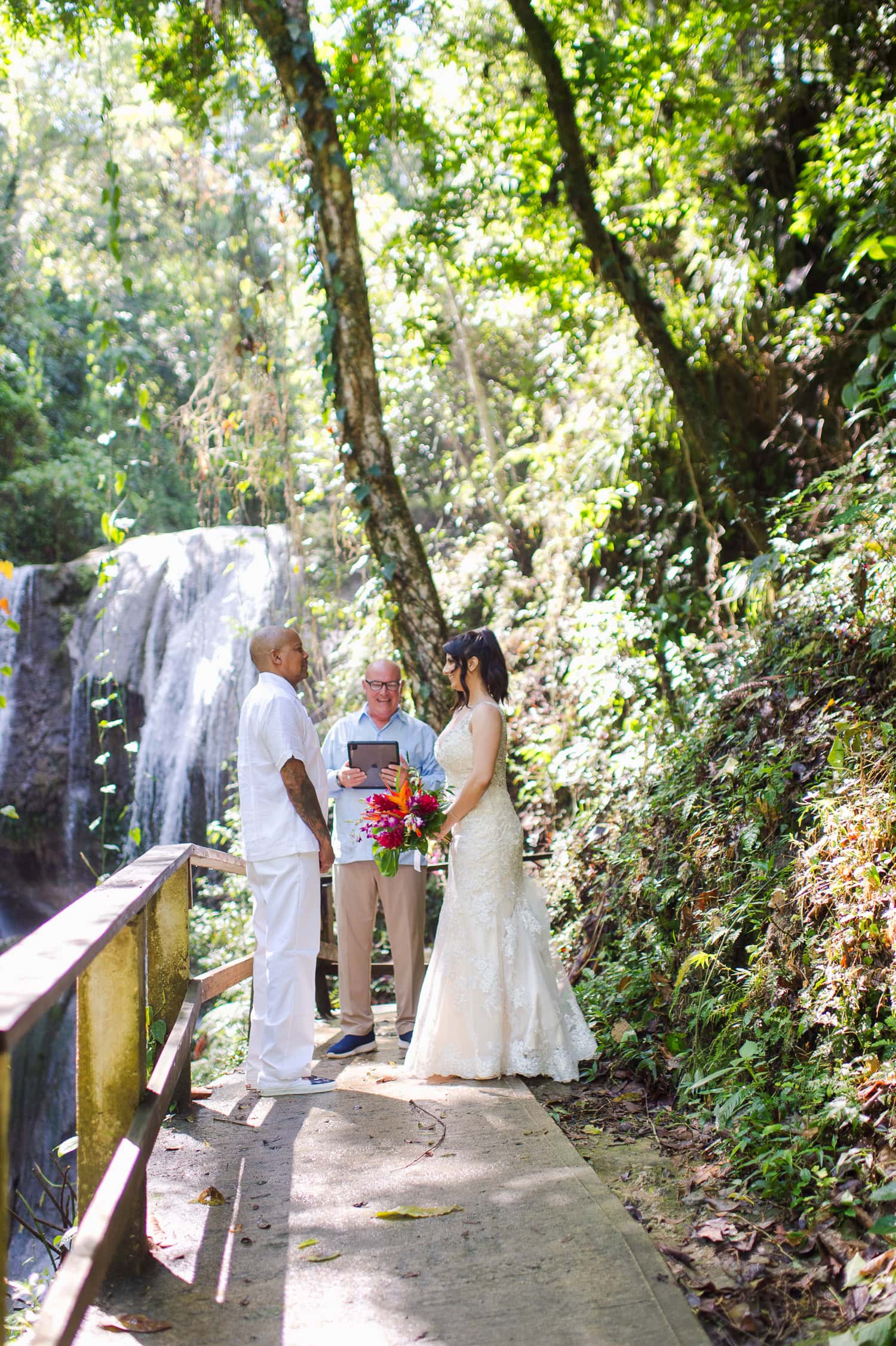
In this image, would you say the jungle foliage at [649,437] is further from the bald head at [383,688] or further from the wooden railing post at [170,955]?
the wooden railing post at [170,955]

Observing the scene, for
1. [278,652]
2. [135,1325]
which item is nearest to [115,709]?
[278,652]

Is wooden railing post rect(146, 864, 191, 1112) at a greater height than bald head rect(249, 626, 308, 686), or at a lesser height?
lesser

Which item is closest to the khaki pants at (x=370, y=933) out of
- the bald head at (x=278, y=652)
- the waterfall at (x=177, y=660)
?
the bald head at (x=278, y=652)

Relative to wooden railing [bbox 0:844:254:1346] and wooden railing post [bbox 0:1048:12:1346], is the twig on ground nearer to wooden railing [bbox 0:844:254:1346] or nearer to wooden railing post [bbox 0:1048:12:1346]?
wooden railing [bbox 0:844:254:1346]

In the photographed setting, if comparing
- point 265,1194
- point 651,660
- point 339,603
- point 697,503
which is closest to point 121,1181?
point 265,1194

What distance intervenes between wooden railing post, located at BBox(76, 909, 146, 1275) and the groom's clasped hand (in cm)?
191

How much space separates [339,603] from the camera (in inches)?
435

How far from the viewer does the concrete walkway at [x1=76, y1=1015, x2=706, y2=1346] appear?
102 inches

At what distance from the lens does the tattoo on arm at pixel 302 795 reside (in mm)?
4938

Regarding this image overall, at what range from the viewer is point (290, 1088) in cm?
475

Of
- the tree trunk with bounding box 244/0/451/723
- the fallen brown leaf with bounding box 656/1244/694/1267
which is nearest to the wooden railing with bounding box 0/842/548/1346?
the fallen brown leaf with bounding box 656/1244/694/1267

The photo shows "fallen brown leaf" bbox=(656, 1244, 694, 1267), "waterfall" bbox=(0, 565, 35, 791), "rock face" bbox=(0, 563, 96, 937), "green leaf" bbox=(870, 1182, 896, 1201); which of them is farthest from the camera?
"rock face" bbox=(0, 563, 96, 937)

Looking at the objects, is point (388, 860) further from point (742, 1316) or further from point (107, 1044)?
point (742, 1316)

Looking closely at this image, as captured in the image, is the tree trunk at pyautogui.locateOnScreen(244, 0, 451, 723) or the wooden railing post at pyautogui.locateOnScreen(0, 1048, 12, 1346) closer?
the wooden railing post at pyautogui.locateOnScreen(0, 1048, 12, 1346)
